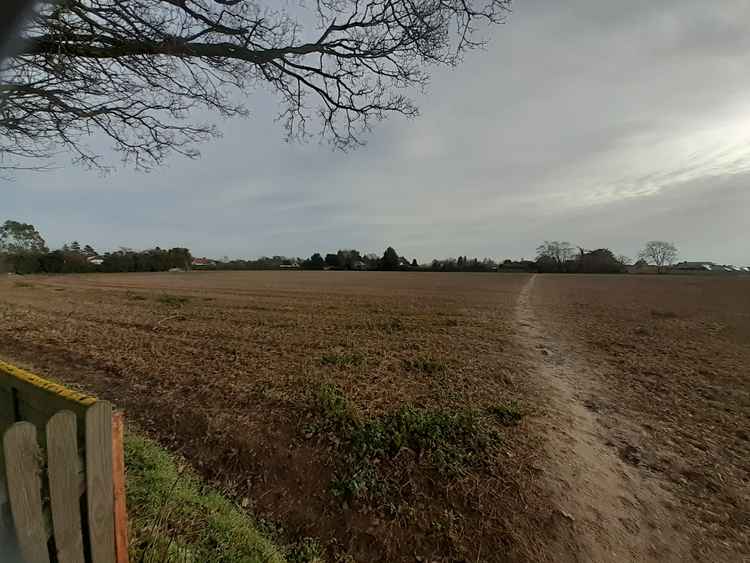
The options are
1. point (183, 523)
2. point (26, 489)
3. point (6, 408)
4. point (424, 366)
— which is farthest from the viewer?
point (424, 366)

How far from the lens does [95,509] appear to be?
1572mm

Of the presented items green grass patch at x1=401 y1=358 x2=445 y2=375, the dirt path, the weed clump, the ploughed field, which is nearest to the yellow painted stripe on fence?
the ploughed field

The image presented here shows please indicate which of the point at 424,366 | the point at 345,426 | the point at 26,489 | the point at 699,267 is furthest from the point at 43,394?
the point at 699,267

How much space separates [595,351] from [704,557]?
301 inches

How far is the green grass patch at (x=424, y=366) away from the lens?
21.7 ft

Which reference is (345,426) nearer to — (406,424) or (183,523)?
(406,424)

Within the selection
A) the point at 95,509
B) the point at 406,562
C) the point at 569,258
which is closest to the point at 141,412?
the point at 95,509

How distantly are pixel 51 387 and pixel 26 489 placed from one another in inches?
20.1

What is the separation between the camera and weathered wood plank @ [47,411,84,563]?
1.44 metres

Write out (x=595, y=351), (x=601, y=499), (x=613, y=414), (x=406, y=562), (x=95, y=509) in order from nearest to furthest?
(x=95, y=509)
(x=406, y=562)
(x=601, y=499)
(x=613, y=414)
(x=595, y=351)

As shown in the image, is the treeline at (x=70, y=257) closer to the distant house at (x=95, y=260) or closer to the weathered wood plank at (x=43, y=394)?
the distant house at (x=95, y=260)

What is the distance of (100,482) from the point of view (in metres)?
1.57

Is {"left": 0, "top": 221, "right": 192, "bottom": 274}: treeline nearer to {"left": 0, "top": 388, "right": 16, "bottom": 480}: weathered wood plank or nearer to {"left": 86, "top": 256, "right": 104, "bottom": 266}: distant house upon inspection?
{"left": 86, "top": 256, "right": 104, "bottom": 266}: distant house

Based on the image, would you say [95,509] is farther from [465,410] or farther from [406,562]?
[465,410]
